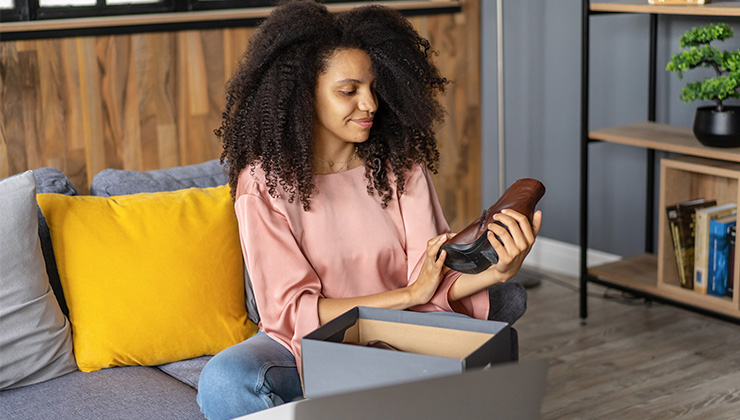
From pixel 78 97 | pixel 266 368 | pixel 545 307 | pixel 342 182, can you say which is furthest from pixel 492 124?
pixel 266 368

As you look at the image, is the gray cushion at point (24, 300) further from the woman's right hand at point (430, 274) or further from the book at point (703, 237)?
the book at point (703, 237)

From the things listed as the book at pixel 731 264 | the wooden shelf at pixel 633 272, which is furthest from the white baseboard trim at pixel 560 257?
the book at pixel 731 264

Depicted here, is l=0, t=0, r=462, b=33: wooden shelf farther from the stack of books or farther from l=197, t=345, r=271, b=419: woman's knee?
l=197, t=345, r=271, b=419: woman's knee

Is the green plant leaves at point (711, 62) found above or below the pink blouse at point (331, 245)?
above

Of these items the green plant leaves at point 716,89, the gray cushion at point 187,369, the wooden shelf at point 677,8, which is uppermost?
the wooden shelf at point 677,8

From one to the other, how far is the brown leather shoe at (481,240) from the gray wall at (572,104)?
1696mm

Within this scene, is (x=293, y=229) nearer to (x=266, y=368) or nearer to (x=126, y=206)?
(x=266, y=368)

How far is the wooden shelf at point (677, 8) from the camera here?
2391 millimetres

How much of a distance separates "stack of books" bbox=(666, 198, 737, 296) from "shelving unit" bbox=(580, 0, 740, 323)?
0.11ft

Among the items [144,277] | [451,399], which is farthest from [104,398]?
[451,399]

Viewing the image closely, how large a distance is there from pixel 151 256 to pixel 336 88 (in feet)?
1.82

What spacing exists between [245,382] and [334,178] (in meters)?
0.51

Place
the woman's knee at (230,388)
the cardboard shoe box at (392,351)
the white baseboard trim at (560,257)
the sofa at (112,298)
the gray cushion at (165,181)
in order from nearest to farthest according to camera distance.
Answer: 1. the cardboard shoe box at (392,351)
2. the woman's knee at (230,388)
3. the sofa at (112,298)
4. the gray cushion at (165,181)
5. the white baseboard trim at (560,257)

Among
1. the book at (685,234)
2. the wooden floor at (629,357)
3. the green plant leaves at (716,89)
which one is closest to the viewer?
the wooden floor at (629,357)
